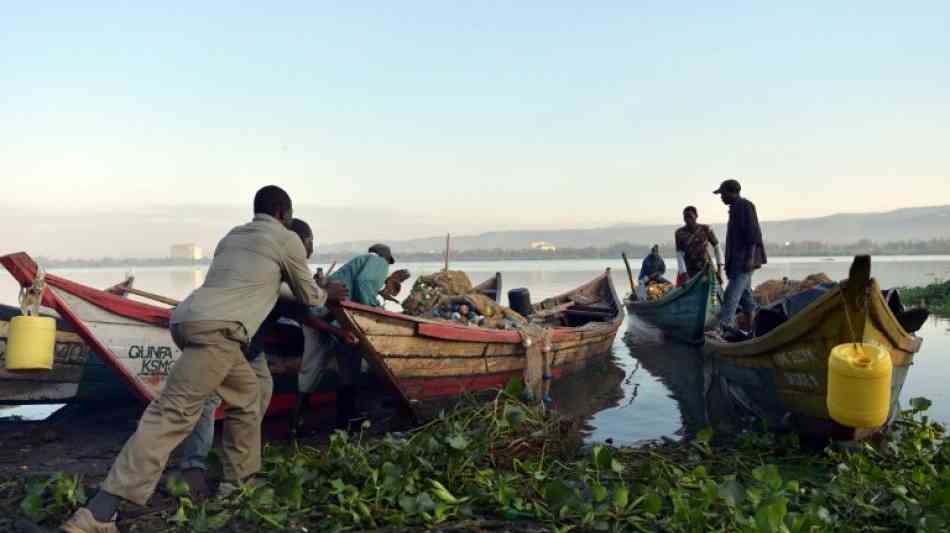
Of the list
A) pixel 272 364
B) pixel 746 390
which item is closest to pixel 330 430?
pixel 272 364

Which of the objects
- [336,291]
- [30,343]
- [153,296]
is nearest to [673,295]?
[336,291]

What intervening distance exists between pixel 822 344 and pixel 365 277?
4422mm

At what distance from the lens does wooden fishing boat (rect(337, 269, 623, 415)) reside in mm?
6508

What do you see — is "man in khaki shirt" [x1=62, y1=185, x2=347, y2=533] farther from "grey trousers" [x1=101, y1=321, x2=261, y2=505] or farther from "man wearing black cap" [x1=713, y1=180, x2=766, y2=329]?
"man wearing black cap" [x1=713, y1=180, x2=766, y2=329]

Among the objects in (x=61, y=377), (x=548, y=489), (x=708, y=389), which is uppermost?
(x=548, y=489)

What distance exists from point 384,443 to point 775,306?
4369mm

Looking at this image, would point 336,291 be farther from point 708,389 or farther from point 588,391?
point 708,389

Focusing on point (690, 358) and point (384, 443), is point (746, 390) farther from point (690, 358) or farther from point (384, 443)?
point (690, 358)

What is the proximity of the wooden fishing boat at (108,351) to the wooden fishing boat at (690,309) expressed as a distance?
24.2 feet

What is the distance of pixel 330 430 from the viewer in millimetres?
7410

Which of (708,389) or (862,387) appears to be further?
(708,389)

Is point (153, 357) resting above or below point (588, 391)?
above

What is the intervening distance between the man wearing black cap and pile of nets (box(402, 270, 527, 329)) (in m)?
2.79

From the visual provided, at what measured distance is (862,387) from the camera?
4785 mm
